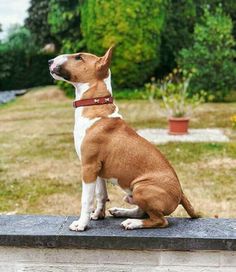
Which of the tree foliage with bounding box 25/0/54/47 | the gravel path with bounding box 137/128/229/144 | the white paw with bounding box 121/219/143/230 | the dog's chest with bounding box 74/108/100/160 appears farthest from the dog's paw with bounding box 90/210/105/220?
the tree foliage with bounding box 25/0/54/47

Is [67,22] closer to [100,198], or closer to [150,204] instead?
[100,198]

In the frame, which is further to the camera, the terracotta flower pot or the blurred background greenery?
the blurred background greenery

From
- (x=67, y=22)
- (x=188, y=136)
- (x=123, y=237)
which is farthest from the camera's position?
(x=67, y=22)

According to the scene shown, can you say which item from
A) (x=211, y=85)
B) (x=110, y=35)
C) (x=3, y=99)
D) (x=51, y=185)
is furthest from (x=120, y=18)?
(x=51, y=185)

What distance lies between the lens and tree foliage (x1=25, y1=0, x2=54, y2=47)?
25.5 metres

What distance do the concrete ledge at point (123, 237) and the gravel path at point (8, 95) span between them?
56.9ft

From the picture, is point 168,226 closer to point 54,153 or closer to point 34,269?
point 34,269

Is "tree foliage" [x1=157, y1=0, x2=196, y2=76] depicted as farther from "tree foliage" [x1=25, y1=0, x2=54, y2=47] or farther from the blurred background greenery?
"tree foliage" [x1=25, y1=0, x2=54, y2=47]

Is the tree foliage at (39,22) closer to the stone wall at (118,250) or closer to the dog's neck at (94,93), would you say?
the dog's neck at (94,93)

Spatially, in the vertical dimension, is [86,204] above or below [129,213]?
above

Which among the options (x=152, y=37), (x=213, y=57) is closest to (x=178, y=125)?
(x=213, y=57)

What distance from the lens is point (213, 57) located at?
1589 cm

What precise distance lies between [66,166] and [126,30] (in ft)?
35.7

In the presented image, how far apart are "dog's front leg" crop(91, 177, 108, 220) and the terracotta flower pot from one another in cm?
710
